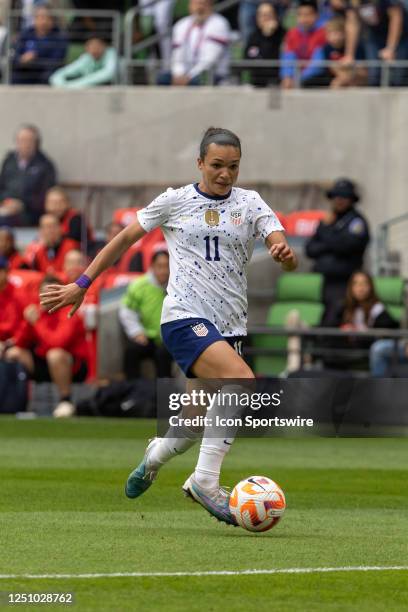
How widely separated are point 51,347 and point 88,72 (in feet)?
19.3

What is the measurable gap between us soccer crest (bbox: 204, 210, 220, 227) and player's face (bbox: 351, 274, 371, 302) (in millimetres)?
10294

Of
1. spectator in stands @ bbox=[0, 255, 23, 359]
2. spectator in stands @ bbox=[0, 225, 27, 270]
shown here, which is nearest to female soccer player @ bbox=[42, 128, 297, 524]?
spectator in stands @ bbox=[0, 255, 23, 359]

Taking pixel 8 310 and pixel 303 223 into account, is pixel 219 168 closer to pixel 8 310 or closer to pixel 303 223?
pixel 8 310

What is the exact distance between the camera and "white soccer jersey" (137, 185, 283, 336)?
9148 mm

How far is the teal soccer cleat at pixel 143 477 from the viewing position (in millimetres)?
9492

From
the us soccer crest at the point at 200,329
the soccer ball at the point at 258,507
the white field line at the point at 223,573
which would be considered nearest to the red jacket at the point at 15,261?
the us soccer crest at the point at 200,329

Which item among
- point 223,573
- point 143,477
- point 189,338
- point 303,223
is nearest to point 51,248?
point 303,223

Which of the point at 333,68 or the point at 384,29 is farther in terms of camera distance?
the point at 333,68

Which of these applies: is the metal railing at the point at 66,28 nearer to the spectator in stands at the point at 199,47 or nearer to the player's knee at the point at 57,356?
the spectator in stands at the point at 199,47

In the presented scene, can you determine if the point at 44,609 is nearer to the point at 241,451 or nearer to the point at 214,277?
the point at 214,277

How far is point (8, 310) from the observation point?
65.6ft

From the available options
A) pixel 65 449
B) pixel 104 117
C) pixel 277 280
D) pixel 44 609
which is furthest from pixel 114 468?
pixel 104 117

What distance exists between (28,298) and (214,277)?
1125 centimetres

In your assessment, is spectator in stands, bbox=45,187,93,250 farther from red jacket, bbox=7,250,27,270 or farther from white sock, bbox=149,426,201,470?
white sock, bbox=149,426,201,470
